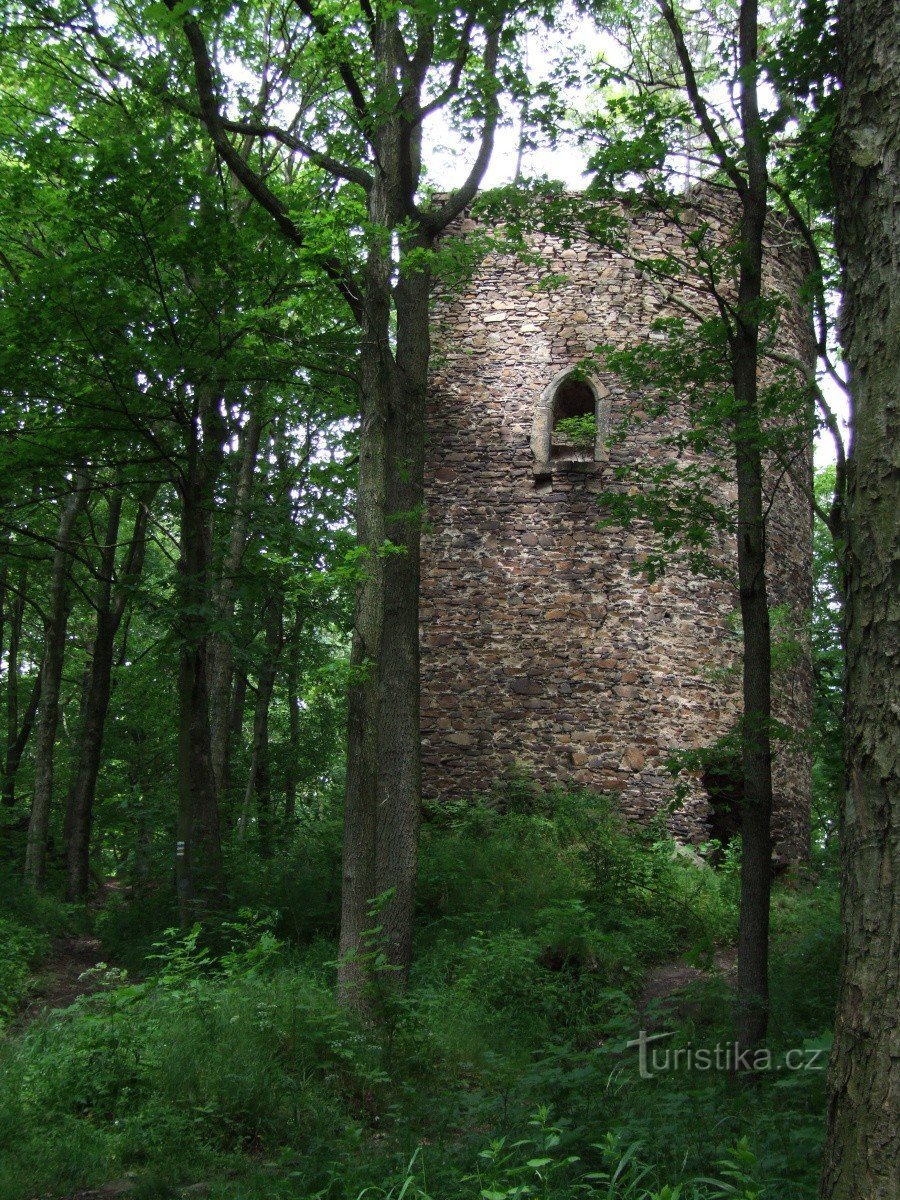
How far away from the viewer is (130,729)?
18.3 metres

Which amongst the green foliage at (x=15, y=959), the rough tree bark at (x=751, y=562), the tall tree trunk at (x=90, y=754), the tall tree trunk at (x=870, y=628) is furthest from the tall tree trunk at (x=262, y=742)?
the tall tree trunk at (x=870, y=628)

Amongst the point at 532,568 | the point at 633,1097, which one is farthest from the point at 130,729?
the point at 633,1097

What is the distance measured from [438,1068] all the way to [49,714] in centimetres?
829

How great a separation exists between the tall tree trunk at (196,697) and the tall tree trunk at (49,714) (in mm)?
2445

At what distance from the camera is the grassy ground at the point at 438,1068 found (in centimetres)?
386

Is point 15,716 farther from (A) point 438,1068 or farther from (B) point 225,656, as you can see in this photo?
(A) point 438,1068

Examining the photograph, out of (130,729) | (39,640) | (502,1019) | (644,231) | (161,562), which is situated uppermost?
(644,231)

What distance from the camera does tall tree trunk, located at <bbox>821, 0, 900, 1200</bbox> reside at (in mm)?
2145

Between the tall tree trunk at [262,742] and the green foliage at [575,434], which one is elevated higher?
the green foliage at [575,434]

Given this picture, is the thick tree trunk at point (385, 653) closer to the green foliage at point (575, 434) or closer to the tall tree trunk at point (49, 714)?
the green foliage at point (575, 434)

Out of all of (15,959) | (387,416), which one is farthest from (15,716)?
(387,416)

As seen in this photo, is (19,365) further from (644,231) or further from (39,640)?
(39,640)

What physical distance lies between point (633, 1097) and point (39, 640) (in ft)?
67.6

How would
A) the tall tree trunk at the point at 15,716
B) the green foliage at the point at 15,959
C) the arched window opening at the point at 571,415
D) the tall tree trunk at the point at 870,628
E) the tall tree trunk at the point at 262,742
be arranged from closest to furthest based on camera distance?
the tall tree trunk at the point at 870,628, the green foliage at the point at 15,959, the arched window opening at the point at 571,415, the tall tree trunk at the point at 262,742, the tall tree trunk at the point at 15,716
